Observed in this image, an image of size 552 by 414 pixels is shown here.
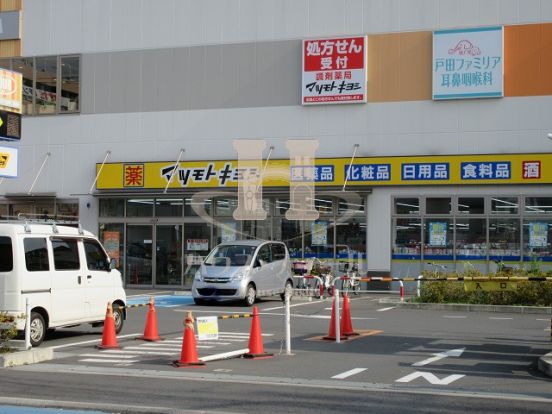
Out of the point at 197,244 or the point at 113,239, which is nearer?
the point at 197,244

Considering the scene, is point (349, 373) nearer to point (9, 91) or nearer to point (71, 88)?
point (9, 91)

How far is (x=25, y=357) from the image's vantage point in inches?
497

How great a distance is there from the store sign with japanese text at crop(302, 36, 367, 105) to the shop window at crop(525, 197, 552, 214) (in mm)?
6986

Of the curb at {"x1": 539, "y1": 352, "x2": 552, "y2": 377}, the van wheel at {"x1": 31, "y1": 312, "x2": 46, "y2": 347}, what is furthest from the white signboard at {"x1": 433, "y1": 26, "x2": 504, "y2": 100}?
the van wheel at {"x1": 31, "y1": 312, "x2": 46, "y2": 347}

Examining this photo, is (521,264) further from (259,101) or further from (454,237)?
(259,101)

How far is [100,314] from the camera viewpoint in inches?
637

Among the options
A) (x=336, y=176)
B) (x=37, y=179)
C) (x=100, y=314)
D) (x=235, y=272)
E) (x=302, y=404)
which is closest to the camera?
(x=302, y=404)

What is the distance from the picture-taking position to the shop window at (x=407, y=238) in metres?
29.4

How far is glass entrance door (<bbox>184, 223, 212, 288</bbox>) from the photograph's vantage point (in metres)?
32.0

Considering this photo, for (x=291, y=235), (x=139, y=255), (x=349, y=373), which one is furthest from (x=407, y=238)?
(x=349, y=373)

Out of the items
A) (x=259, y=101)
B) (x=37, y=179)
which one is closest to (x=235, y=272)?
(x=259, y=101)

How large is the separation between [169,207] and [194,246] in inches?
75.4

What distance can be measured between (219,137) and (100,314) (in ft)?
54.6

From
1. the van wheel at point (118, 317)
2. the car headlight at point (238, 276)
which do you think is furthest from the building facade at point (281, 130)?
the van wheel at point (118, 317)
